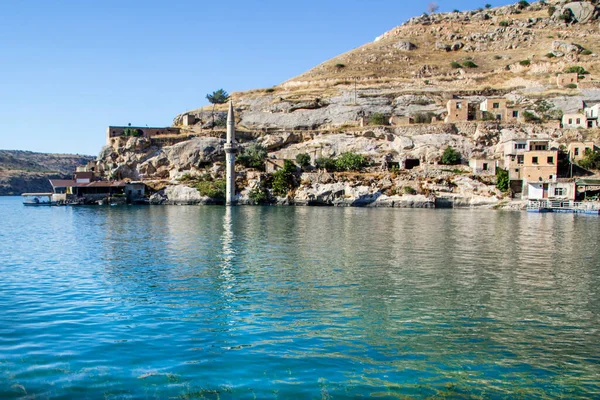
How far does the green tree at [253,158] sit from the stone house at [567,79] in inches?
1991

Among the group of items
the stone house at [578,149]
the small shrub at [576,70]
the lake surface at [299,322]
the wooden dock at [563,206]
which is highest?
the small shrub at [576,70]

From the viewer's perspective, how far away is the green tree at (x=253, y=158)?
74.1 m

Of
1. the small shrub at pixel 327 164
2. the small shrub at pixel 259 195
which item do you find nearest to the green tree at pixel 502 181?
the small shrub at pixel 327 164

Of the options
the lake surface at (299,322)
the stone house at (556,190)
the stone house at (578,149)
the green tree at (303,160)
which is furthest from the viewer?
the green tree at (303,160)

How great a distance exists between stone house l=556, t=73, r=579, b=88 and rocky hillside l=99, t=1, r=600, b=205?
1.71 meters

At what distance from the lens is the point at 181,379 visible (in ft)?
30.6

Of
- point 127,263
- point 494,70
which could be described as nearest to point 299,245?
point 127,263

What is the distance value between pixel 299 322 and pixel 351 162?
189ft

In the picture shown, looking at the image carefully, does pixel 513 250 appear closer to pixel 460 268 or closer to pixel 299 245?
pixel 460 268

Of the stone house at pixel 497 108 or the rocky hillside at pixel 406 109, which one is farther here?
the stone house at pixel 497 108

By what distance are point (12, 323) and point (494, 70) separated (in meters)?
101

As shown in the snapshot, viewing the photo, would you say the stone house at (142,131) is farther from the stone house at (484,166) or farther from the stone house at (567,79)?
the stone house at (567,79)

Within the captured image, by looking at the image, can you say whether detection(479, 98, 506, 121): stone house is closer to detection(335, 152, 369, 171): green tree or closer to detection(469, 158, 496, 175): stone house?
detection(469, 158, 496, 175): stone house

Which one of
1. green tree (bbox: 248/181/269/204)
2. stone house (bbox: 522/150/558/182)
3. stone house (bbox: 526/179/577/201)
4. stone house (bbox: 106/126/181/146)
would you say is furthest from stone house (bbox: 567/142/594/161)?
stone house (bbox: 106/126/181/146)
